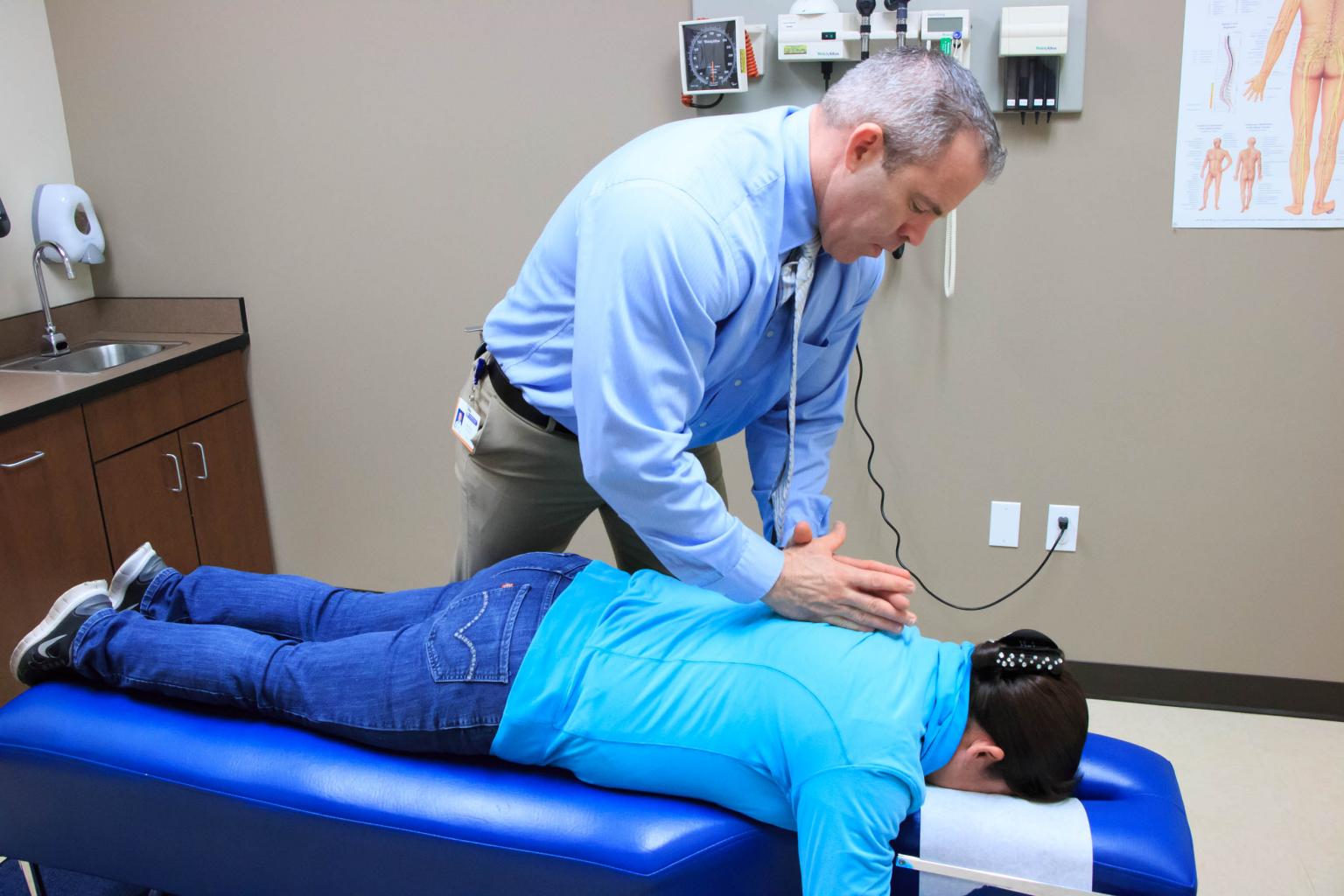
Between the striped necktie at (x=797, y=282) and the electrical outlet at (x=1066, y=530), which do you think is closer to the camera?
the striped necktie at (x=797, y=282)

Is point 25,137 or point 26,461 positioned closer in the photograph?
point 26,461

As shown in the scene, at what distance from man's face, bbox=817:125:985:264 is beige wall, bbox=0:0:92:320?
226 centimetres

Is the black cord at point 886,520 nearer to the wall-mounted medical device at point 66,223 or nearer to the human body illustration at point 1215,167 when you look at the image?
the human body illustration at point 1215,167

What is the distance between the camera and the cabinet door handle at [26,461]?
6.87 feet

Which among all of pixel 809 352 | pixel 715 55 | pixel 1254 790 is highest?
pixel 715 55

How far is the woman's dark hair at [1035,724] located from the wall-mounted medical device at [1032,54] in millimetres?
1269

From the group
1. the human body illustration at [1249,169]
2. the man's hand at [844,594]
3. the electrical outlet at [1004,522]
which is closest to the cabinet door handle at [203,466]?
the man's hand at [844,594]

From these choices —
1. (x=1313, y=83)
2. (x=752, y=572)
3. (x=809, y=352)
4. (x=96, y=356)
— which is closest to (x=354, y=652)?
(x=752, y=572)

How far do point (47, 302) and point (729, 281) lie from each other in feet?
7.14

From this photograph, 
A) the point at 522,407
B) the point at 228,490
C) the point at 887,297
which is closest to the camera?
the point at 522,407

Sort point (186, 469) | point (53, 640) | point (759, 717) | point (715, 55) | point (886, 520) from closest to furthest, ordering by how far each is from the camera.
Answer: point (759, 717) → point (53, 640) → point (715, 55) → point (886, 520) → point (186, 469)

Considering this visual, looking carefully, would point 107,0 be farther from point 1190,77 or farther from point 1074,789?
point 1074,789

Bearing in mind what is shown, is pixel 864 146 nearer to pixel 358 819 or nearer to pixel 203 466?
pixel 358 819

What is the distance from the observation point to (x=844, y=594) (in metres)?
1.35
